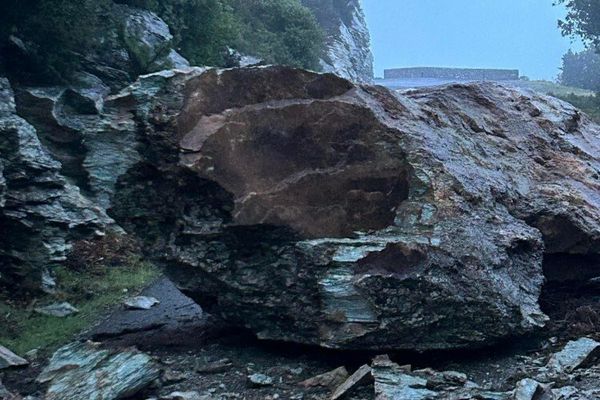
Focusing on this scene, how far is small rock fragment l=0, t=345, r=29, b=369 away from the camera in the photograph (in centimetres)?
815

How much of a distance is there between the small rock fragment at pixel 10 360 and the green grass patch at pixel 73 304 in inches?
22.0

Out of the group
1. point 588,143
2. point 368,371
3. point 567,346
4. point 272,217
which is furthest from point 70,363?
point 588,143

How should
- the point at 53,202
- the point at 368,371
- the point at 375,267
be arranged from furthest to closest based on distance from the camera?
the point at 53,202
the point at 375,267
the point at 368,371

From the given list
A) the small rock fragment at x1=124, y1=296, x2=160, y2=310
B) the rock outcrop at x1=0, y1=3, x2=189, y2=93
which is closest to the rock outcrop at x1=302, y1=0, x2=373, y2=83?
the rock outcrop at x1=0, y1=3, x2=189, y2=93

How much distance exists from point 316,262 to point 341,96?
2334 mm

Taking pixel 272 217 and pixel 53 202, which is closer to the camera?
pixel 272 217

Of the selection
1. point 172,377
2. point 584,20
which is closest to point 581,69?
point 584,20

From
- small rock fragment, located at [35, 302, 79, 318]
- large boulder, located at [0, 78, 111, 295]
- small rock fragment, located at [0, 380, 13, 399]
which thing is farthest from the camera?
large boulder, located at [0, 78, 111, 295]

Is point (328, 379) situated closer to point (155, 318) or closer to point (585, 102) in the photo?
point (155, 318)

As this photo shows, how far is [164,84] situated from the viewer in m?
8.41

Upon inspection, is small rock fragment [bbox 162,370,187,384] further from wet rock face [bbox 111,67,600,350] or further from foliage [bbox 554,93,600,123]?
foliage [bbox 554,93,600,123]

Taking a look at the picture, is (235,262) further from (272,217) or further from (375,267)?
(375,267)

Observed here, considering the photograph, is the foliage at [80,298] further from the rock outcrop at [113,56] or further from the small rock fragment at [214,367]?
the rock outcrop at [113,56]

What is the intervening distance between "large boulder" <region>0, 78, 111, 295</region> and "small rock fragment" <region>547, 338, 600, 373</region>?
29.4 feet
